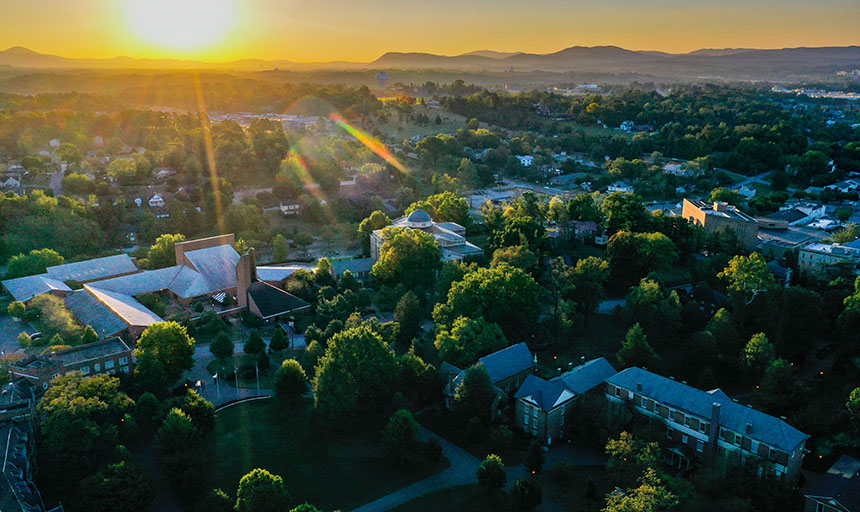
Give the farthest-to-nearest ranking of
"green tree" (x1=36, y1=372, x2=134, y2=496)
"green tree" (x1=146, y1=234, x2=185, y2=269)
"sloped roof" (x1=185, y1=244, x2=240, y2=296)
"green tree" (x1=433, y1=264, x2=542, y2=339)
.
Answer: "green tree" (x1=146, y1=234, x2=185, y2=269)
"sloped roof" (x1=185, y1=244, x2=240, y2=296)
"green tree" (x1=433, y1=264, x2=542, y2=339)
"green tree" (x1=36, y1=372, x2=134, y2=496)

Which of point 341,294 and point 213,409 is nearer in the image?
point 213,409

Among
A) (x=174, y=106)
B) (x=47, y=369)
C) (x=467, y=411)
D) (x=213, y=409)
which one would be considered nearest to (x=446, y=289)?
(x=467, y=411)

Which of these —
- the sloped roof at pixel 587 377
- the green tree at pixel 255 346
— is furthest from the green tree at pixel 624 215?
the green tree at pixel 255 346

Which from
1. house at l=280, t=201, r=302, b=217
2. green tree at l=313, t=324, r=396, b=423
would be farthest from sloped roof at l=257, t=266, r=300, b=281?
house at l=280, t=201, r=302, b=217

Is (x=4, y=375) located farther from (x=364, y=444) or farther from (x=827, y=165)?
(x=827, y=165)

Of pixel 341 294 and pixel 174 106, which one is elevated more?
pixel 174 106

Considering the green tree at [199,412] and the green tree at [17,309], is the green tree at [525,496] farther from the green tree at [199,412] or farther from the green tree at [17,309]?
the green tree at [17,309]

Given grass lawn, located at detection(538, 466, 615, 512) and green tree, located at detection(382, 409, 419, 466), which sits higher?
green tree, located at detection(382, 409, 419, 466)

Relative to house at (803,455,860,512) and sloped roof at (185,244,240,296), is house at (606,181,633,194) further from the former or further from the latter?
house at (803,455,860,512)
